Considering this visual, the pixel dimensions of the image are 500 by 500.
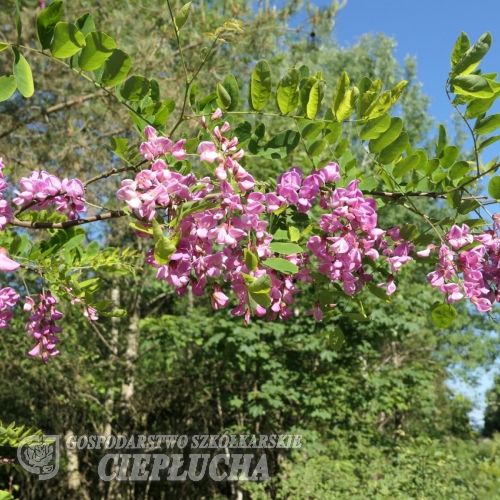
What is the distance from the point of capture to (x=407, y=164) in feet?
3.80

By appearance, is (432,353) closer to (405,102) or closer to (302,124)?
(405,102)

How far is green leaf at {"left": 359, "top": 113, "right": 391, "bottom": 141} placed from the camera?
1095 millimetres

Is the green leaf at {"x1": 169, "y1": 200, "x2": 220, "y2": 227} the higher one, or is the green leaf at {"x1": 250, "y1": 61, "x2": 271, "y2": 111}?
the green leaf at {"x1": 250, "y1": 61, "x2": 271, "y2": 111}

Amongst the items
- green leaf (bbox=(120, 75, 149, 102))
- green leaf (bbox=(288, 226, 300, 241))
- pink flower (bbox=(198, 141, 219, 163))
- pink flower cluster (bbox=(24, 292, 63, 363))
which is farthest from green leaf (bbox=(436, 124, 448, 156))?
pink flower cluster (bbox=(24, 292, 63, 363))

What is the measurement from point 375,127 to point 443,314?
1.58ft

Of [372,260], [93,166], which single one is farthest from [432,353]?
[372,260]

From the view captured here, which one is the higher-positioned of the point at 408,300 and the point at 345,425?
the point at 408,300

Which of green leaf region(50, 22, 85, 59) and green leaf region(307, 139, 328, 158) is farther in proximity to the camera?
green leaf region(307, 139, 328, 158)

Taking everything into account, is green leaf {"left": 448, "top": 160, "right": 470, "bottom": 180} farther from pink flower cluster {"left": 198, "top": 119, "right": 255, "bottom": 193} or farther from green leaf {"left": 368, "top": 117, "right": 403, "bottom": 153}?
pink flower cluster {"left": 198, "top": 119, "right": 255, "bottom": 193}

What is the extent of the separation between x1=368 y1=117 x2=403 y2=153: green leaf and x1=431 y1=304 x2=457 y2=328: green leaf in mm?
409

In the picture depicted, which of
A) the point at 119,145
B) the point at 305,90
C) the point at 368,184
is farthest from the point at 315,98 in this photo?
the point at 119,145

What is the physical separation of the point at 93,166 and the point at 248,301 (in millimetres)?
3892

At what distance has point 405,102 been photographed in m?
15.7

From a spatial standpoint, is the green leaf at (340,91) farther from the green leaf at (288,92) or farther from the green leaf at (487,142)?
the green leaf at (487,142)
